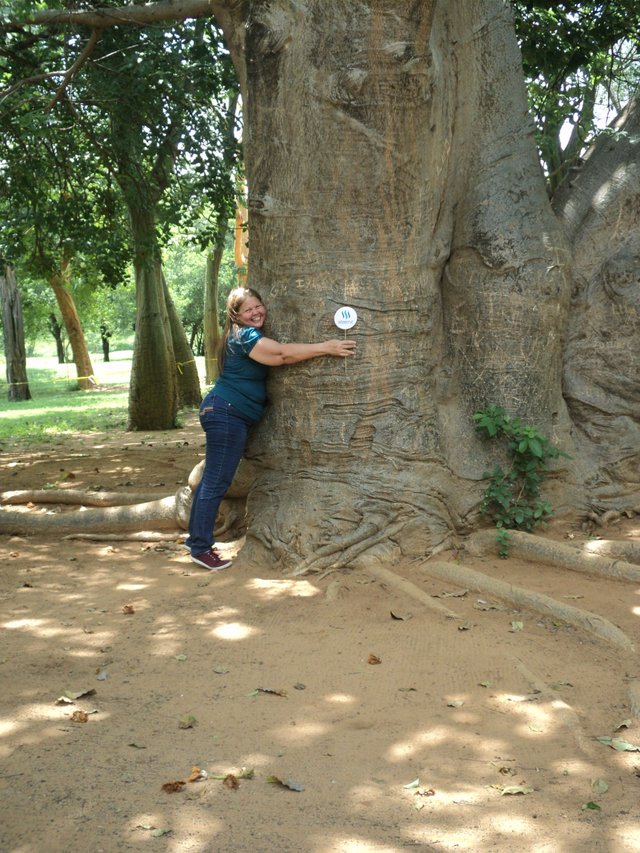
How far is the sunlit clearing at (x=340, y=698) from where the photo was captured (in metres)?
4.00

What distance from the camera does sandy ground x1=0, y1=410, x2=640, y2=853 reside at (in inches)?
122

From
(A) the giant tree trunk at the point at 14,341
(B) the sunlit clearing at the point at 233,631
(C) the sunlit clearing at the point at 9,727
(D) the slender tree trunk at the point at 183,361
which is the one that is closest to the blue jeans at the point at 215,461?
(B) the sunlit clearing at the point at 233,631

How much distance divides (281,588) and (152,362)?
10.5 m

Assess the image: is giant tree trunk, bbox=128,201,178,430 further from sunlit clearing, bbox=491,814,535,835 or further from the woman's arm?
sunlit clearing, bbox=491,814,535,835

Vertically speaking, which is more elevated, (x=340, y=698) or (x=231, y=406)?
(x=231, y=406)

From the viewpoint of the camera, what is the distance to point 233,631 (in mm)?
4781

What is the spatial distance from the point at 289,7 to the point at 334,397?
242 centimetres

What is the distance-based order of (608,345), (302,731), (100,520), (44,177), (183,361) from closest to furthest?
(302,731) < (608,345) < (100,520) < (44,177) < (183,361)

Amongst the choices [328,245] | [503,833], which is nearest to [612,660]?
[503,833]

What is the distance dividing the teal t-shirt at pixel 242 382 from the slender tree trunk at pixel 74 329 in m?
23.6

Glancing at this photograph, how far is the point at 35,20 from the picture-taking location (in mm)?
8453

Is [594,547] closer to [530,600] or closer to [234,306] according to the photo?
[530,600]

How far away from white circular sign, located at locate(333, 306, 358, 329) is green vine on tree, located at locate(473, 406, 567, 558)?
1.07m

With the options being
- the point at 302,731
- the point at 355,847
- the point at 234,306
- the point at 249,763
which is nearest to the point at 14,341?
the point at 234,306
